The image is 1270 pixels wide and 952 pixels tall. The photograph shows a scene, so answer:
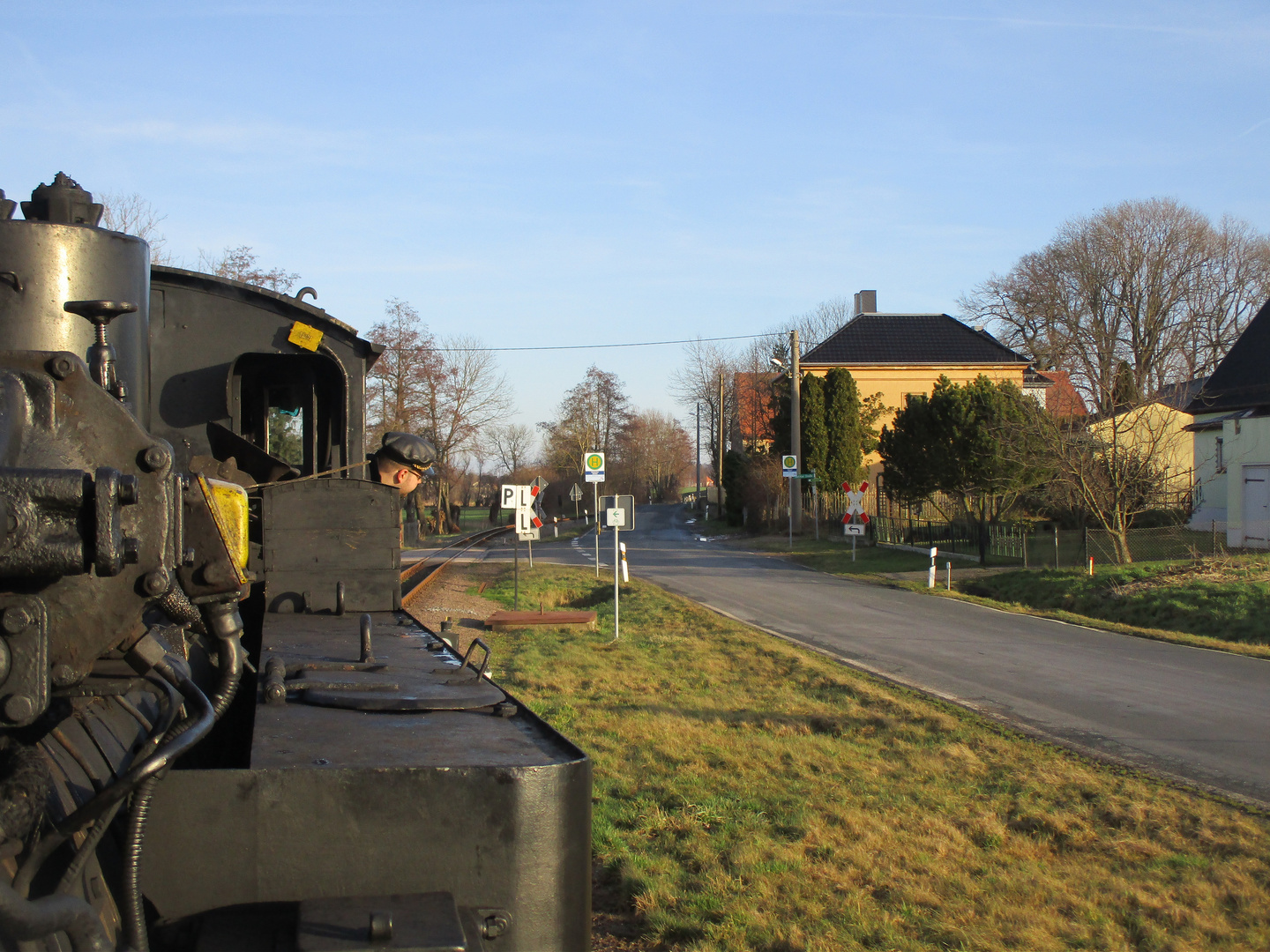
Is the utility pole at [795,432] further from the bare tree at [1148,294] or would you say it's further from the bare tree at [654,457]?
the bare tree at [654,457]

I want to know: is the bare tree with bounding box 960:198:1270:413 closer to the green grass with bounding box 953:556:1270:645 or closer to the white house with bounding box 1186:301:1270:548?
the white house with bounding box 1186:301:1270:548

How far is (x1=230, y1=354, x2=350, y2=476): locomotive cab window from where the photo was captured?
492cm

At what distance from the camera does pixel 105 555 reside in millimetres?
1612

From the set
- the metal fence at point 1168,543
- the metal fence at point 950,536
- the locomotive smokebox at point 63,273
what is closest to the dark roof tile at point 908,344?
the metal fence at point 950,536

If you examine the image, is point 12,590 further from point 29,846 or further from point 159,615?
point 159,615

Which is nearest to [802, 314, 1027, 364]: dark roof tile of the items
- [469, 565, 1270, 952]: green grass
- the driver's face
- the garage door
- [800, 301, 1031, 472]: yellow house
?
[800, 301, 1031, 472]: yellow house

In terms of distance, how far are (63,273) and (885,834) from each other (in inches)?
196

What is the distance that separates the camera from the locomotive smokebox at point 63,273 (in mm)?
2916

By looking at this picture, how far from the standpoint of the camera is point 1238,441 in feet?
106

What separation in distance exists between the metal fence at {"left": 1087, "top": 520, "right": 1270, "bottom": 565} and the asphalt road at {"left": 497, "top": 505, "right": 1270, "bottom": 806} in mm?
6112

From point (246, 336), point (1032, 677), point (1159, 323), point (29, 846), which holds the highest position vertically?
point (1159, 323)

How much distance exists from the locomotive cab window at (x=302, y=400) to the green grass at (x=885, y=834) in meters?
2.56

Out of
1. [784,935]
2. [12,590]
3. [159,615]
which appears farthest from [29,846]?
[784,935]

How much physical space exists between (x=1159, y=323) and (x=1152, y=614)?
110ft
